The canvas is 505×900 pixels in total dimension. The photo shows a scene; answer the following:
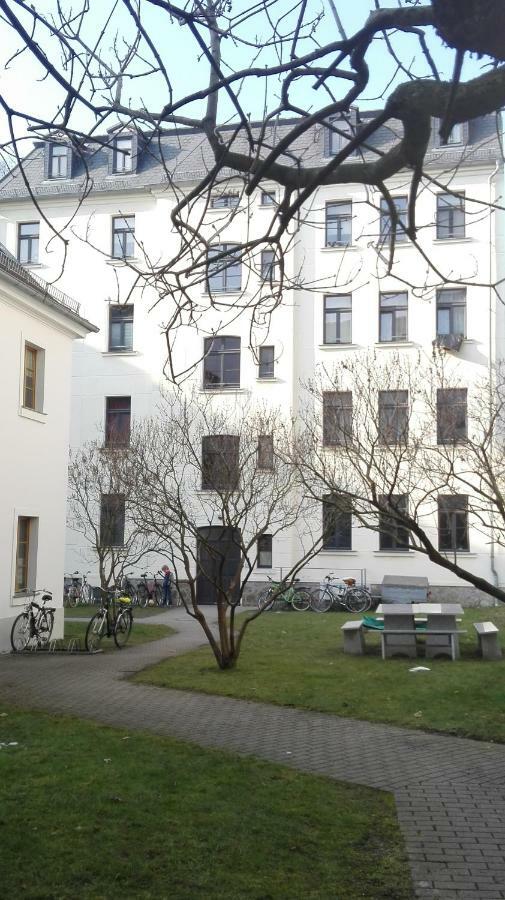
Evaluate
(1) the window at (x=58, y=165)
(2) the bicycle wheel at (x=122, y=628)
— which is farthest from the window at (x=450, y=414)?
(1) the window at (x=58, y=165)

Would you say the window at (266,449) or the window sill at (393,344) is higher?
the window sill at (393,344)

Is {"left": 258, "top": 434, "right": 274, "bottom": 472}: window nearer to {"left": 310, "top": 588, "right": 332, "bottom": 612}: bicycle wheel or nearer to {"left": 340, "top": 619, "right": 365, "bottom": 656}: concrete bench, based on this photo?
{"left": 340, "top": 619, "right": 365, "bottom": 656}: concrete bench

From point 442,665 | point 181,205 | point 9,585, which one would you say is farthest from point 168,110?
point 9,585

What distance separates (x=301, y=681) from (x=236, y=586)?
2.26 meters

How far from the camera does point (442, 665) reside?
15383mm

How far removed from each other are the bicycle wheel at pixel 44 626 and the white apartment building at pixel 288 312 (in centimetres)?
1314

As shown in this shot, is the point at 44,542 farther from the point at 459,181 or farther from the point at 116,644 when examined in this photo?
the point at 459,181

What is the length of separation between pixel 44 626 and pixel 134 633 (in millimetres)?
3478

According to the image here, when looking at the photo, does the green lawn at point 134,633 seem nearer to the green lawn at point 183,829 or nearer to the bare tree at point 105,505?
the bare tree at point 105,505

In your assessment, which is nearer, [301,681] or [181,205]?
[181,205]

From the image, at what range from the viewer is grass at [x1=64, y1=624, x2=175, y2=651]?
19706 millimetres

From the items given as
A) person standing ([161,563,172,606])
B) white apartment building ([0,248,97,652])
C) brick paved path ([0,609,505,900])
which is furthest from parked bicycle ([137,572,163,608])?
brick paved path ([0,609,505,900])

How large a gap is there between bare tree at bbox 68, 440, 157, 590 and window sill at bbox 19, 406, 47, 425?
2.45 metres

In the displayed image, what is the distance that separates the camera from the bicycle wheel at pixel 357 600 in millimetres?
29688
